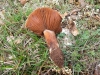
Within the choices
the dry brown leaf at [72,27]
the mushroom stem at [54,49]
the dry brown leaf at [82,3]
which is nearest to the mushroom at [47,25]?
the mushroom stem at [54,49]

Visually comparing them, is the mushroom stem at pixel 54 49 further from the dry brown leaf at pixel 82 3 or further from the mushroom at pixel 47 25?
the dry brown leaf at pixel 82 3

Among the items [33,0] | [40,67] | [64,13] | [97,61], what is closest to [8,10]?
[33,0]

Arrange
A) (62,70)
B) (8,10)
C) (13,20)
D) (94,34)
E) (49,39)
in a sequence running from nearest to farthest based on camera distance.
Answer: (62,70) < (49,39) < (94,34) < (13,20) < (8,10)

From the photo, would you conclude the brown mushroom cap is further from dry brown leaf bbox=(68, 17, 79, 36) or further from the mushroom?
dry brown leaf bbox=(68, 17, 79, 36)

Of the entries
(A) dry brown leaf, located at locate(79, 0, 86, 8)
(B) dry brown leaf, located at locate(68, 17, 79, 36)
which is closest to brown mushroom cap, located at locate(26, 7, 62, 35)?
(B) dry brown leaf, located at locate(68, 17, 79, 36)

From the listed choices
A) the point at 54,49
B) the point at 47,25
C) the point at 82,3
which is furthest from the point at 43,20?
the point at 82,3

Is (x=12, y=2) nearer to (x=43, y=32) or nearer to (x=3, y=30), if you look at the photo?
(x=3, y=30)

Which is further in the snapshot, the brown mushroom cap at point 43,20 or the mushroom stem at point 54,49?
the brown mushroom cap at point 43,20

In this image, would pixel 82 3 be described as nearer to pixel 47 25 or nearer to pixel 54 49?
pixel 47 25
